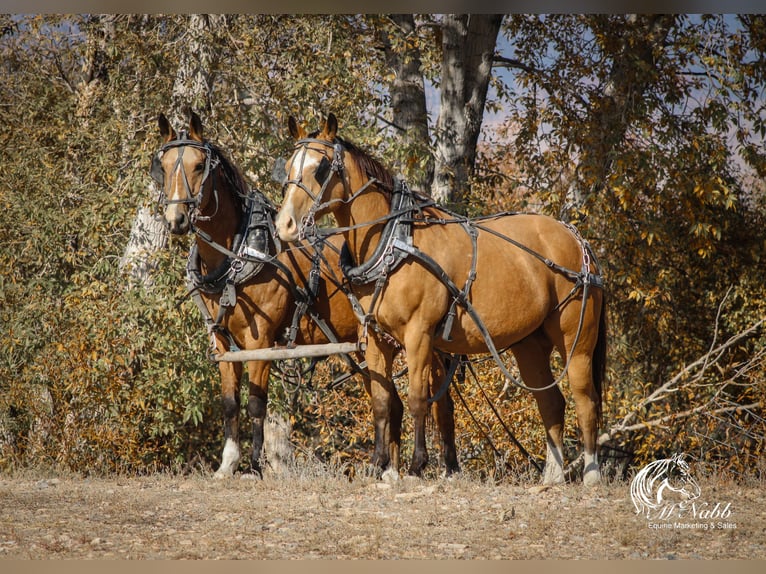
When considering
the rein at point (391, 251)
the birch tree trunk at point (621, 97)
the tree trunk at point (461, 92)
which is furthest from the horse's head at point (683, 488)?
the tree trunk at point (461, 92)


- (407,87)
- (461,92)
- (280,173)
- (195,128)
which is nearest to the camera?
(280,173)

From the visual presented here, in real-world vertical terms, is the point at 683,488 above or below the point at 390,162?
below

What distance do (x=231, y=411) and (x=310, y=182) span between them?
218cm

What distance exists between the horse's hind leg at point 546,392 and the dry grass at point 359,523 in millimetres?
506

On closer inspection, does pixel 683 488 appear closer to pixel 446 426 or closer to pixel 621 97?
pixel 446 426

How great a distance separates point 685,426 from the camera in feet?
35.8

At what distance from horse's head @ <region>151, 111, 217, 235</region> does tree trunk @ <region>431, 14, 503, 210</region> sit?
180 inches

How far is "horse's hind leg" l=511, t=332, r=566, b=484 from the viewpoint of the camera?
7.12 metres

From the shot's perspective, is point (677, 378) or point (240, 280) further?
point (677, 378)

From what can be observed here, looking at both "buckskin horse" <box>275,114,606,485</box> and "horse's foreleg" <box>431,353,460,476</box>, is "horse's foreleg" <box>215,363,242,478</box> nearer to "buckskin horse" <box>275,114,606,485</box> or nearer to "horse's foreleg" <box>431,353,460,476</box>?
"buckskin horse" <box>275,114,606,485</box>

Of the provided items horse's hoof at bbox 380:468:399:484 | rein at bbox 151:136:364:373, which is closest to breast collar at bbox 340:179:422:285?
rein at bbox 151:136:364:373

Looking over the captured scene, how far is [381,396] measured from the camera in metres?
6.62

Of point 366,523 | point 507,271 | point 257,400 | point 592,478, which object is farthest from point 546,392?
point 366,523

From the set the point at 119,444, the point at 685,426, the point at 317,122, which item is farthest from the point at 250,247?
the point at 685,426
